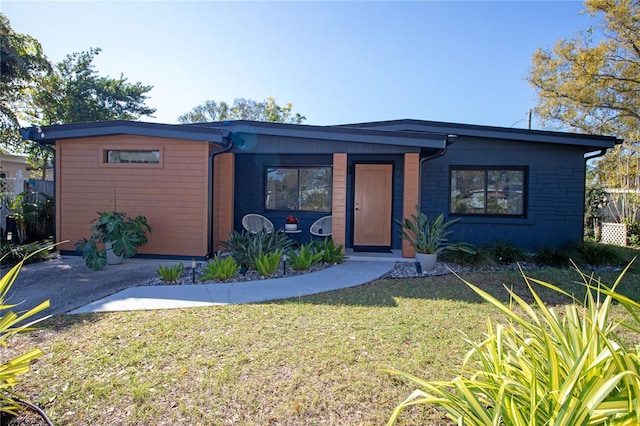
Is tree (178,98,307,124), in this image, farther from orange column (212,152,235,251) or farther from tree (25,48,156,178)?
orange column (212,152,235,251)

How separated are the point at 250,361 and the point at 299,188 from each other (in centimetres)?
636

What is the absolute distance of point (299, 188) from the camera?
900cm

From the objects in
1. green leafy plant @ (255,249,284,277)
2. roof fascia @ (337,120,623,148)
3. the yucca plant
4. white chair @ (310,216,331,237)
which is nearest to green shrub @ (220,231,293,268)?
green leafy plant @ (255,249,284,277)

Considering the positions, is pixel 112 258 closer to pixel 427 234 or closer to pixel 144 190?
pixel 144 190

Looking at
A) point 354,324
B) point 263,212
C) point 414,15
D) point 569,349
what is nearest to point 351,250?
point 263,212

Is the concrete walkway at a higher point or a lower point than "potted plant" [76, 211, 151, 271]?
lower

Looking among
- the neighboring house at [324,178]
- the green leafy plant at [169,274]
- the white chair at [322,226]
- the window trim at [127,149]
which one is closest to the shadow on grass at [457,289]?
the neighboring house at [324,178]

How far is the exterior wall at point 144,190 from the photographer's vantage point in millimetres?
7203

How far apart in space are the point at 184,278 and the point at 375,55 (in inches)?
385

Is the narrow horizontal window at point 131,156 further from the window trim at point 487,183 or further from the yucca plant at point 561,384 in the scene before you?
the yucca plant at point 561,384

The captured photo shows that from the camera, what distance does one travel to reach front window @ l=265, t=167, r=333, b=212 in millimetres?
8930

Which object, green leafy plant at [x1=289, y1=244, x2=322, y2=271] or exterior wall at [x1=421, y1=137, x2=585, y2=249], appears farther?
exterior wall at [x1=421, y1=137, x2=585, y2=249]

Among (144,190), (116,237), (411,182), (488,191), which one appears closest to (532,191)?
(488,191)

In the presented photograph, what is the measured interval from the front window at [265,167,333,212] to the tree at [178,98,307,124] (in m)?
20.0
